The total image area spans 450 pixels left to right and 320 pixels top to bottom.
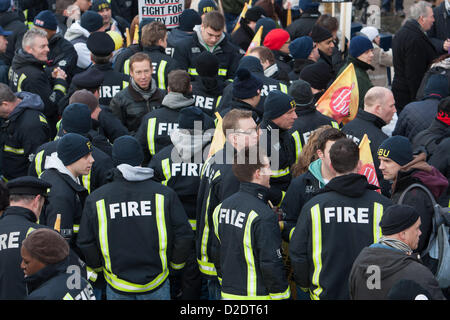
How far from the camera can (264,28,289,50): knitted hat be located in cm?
938

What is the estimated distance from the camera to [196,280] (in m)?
6.43

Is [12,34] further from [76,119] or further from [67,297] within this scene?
[67,297]

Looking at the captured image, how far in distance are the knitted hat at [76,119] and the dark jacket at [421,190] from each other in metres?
2.84

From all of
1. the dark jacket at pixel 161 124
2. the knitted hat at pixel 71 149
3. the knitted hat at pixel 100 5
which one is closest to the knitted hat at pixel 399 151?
the dark jacket at pixel 161 124

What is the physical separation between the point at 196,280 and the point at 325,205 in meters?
1.97

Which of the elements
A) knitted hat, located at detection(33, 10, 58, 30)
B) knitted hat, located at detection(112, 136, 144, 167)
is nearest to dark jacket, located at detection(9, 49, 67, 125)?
knitted hat, located at detection(33, 10, 58, 30)

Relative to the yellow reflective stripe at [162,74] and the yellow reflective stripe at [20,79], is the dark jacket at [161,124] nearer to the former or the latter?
the yellow reflective stripe at [162,74]

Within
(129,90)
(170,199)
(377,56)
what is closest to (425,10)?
(377,56)

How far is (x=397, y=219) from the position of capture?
14.9ft

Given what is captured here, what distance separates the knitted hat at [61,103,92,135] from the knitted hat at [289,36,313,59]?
3.51 metres

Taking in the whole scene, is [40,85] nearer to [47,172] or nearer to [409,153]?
[47,172]

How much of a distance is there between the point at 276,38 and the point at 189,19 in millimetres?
1277

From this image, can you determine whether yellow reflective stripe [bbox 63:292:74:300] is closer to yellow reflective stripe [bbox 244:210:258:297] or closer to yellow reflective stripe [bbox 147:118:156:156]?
yellow reflective stripe [bbox 244:210:258:297]

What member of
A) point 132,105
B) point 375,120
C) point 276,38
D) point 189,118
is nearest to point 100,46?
point 132,105
